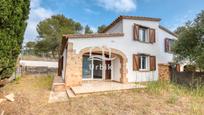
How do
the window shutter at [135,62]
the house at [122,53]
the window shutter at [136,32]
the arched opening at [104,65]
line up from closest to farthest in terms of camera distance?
the house at [122,53] < the arched opening at [104,65] < the window shutter at [135,62] < the window shutter at [136,32]

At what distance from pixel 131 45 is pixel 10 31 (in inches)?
400

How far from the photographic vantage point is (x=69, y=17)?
1571 inches

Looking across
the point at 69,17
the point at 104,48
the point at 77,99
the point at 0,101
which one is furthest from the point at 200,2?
the point at 69,17

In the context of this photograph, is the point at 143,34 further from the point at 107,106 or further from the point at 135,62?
the point at 107,106

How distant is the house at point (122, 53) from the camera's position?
12.7 m

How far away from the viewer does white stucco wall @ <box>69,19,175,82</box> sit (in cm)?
1325

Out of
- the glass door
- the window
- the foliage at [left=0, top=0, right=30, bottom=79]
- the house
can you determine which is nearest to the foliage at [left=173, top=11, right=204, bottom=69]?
the house

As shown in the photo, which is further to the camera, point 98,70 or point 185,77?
point 98,70

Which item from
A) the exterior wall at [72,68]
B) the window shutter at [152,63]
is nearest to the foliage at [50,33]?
the window shutter at [152,63]

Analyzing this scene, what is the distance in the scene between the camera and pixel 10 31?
26.0 feet

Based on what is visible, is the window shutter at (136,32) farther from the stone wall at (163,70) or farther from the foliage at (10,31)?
the foliage at (10,31)

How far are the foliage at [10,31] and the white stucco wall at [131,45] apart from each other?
4219 millimetres

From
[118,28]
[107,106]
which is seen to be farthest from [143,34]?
[107,106]

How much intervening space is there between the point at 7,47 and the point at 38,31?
30.8 meters
